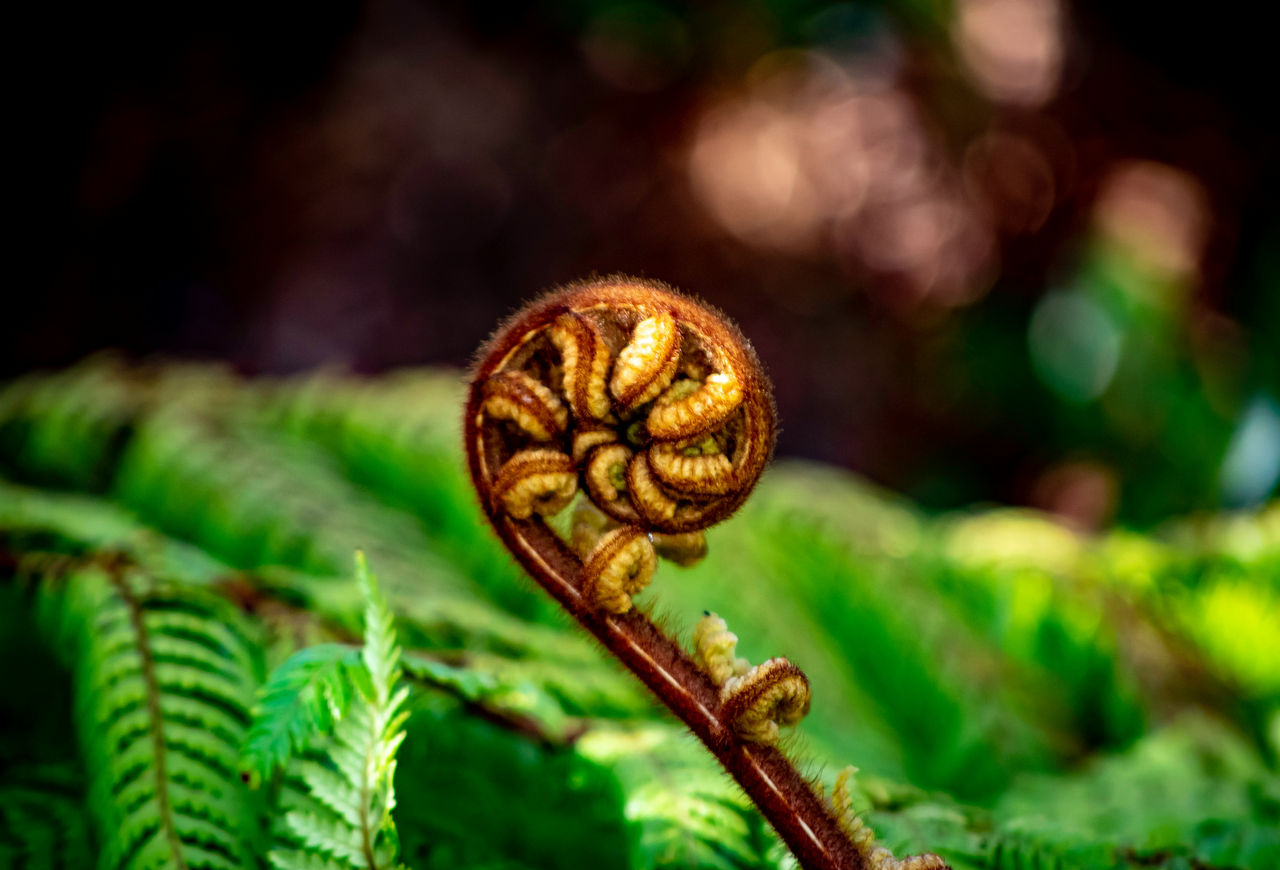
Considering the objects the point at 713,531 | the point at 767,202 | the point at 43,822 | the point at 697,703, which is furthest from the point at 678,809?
the point at 767,202

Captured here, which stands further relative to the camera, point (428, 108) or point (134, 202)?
point (428, 108)

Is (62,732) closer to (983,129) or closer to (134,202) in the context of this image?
(134,202)

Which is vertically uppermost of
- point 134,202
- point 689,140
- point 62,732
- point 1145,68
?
point 1145,68

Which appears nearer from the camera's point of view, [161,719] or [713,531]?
[161,719]

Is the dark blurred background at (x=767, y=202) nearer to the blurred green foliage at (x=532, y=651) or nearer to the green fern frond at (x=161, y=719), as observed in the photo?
the blurred green foliage at (x=532, y=651)

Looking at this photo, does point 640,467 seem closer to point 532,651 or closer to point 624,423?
point 624,423

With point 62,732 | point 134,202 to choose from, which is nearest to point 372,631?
point 62,732

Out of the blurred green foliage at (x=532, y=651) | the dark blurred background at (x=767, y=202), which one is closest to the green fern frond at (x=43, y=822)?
the blurred green foliage at (x=532, y=651)
